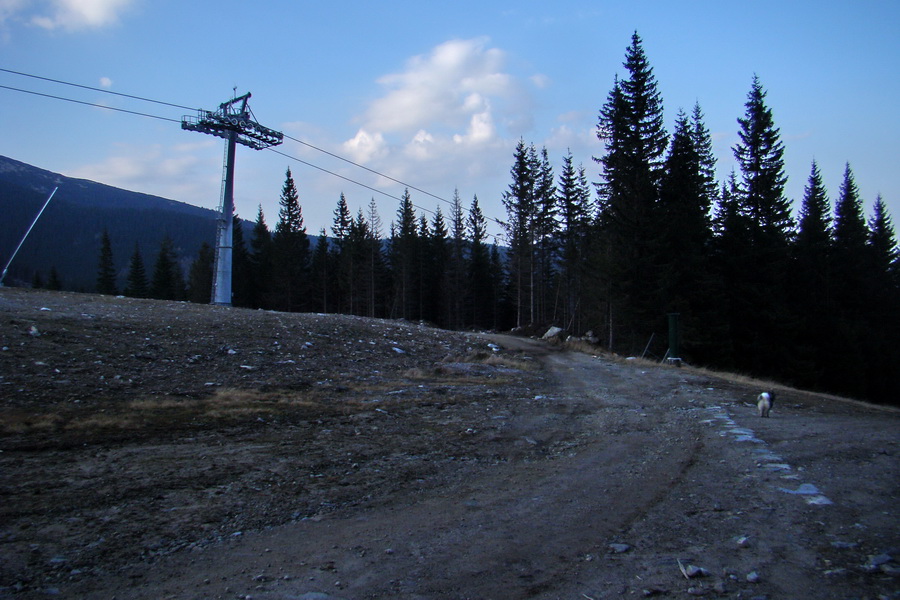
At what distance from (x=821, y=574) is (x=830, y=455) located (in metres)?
3.83

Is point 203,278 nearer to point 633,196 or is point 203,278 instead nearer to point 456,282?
point 456,282

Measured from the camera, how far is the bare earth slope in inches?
141

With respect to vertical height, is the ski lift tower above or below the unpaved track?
above

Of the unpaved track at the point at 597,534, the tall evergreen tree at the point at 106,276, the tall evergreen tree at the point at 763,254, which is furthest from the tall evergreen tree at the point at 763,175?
the tall evergreen tree at the point at 106,276

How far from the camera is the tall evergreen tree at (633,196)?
87.4 ft

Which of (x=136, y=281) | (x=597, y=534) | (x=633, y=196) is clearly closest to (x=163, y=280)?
(x=136, y=281)

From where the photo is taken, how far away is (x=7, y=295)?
15758 millimetres

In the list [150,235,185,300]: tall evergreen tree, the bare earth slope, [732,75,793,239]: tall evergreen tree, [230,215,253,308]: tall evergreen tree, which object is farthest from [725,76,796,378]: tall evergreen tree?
[150,235,185,300]: tall evergreen tree

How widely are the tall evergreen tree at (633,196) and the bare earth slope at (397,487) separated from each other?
610 inches

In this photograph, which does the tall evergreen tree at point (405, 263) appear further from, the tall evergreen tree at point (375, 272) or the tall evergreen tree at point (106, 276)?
the tall evergreen tree at point (106, 276)

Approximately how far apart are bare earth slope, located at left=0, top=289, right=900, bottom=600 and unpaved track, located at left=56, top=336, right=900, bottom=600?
0.08ft

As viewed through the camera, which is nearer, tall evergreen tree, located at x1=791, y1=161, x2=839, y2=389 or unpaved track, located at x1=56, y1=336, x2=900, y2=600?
unpaved track, located at x1=56, y1=336, x2=900, y2=600

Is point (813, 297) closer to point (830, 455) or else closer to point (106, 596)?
point (830, 455)

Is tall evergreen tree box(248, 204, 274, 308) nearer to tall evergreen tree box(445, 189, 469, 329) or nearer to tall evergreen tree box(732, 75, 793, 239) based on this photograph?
tall evergreen tree box(445, 189, 469, 329)
